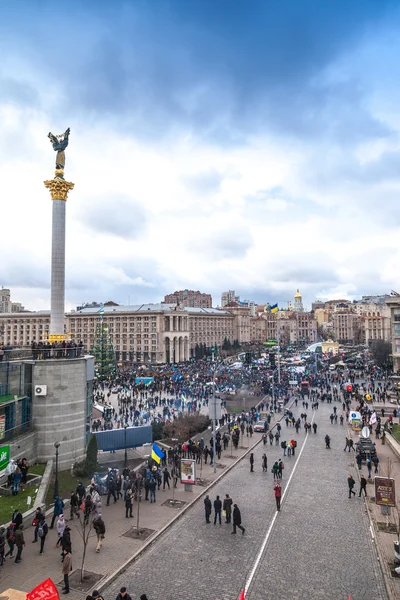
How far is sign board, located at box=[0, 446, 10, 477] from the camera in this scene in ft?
63.1

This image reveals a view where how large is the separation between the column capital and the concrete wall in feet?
39.3

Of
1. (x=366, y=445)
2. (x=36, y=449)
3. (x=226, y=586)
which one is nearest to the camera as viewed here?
(x=226, y=586)

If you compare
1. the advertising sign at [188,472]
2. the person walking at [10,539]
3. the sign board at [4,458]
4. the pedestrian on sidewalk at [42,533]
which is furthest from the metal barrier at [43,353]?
the pedestrian on sidewalk at [42,533]

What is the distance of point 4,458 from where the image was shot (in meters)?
19.3

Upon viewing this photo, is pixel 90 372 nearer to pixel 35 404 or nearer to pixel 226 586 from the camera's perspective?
pixel 35 404

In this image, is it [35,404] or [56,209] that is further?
[56,209]

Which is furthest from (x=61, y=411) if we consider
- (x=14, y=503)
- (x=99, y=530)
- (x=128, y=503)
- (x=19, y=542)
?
(x=19, y=542)

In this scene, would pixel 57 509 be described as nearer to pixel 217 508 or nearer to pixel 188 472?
pixel 217 508

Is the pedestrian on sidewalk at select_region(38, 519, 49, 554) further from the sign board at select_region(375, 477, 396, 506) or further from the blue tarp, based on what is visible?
the sign board at select_region(375, 477, 396, 506)

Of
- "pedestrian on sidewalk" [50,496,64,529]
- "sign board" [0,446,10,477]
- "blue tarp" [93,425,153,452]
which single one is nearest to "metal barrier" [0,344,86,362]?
"blue tarp" [93,425,153,452]

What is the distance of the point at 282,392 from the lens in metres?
55.7

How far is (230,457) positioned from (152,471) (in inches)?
314

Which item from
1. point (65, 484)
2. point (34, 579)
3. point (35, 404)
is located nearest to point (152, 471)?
point (65, 484)

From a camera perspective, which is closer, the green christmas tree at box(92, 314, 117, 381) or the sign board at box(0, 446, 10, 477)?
the sign board at box(0, 446, 10, 477)
